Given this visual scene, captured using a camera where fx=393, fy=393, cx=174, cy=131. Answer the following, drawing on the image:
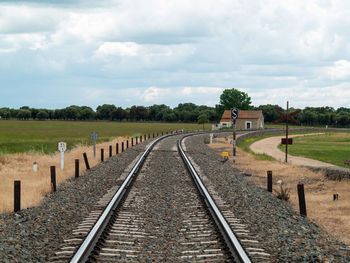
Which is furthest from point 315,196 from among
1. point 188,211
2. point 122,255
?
point 122,255

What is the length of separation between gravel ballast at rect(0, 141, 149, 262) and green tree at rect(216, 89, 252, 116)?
10909 centimetres

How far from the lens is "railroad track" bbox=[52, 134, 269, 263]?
6.39 meters

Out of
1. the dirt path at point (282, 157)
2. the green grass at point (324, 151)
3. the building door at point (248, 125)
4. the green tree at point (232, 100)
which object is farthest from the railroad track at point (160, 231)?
the green tree at point (232, 100)

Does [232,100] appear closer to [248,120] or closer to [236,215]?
[248,120]

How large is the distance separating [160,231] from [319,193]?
9.68m

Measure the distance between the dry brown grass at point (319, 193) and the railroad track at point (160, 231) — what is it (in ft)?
8.76

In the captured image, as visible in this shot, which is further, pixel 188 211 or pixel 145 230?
pixel 188 211

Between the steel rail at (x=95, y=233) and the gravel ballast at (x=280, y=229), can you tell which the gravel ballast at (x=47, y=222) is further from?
the gravel ballast at (x=280, y=229)

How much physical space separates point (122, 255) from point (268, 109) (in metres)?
168

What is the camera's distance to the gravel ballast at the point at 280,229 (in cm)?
659

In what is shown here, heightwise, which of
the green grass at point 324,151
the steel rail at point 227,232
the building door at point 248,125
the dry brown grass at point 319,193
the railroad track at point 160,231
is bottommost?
the green grass at point 324,151

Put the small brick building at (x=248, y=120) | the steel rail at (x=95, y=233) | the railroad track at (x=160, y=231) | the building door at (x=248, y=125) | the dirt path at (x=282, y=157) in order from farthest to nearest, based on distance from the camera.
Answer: the building door at (x=248, y=125) < the small brick building at (x=248, y=120) < the dirt path at (x=282, y=157) < the railroad track at (x=160, y=231) < the steel rail at (x=95, y=233)

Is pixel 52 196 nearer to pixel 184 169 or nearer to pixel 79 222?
pixel 79 222

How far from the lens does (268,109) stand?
554ft
